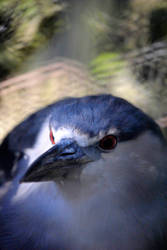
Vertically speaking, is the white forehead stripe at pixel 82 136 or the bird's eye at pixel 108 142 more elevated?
the white forehead stripe at pixel 82 136

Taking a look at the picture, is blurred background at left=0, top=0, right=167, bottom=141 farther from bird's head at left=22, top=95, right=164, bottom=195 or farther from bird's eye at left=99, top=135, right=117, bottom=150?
bird's eye at left=99, top=135, right=117, bottom=150

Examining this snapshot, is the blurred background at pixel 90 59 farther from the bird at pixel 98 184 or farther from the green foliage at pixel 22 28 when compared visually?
the bird at pixel 98 184

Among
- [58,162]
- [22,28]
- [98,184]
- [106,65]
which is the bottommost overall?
[98,184]

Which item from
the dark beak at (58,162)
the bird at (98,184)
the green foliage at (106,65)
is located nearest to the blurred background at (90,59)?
the green foliage at (106,65)

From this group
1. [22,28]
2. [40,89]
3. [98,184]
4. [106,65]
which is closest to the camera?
[98,184]

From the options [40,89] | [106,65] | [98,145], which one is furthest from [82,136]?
[40,89]

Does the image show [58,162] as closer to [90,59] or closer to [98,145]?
[98,145]

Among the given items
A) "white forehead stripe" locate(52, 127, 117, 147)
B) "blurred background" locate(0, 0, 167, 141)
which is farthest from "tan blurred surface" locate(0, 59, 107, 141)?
"white forehead stripe" locate(52, 127, 117, 147)

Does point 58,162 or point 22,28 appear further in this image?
point 22,28

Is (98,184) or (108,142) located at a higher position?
(108,142)
